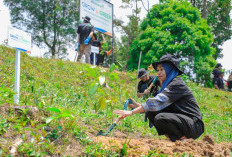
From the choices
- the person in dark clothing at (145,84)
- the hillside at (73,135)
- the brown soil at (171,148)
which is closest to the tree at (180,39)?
the person in dark clothing at (145,84)

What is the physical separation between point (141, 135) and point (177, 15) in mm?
11929

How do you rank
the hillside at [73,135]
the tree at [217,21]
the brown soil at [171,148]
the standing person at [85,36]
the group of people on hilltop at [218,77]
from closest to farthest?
1. the hillside at [73,135]
2. the brown soil at [171,148]
3. the standing person at [85,36]
4. the group of people on hilltop at [218,77]
5. the tree at [217,21]

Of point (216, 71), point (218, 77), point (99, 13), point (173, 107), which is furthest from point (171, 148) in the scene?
point (218, 77)

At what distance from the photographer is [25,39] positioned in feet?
10.1

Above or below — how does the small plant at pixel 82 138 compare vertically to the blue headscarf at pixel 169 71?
below

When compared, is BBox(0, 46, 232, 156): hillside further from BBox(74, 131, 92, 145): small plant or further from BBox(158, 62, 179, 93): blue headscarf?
BBox(158, 62, 179, 93): blue headscarf

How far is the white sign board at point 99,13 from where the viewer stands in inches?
451

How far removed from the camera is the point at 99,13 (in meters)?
12.2

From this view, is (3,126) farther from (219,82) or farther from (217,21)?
(217,21)

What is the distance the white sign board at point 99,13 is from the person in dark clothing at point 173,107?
8.73 metres

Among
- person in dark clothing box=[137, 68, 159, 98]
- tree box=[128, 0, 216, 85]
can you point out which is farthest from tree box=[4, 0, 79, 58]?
person in dark clothing box=[137, 68, 159, 98]

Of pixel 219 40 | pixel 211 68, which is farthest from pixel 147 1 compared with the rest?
pixel 211 68

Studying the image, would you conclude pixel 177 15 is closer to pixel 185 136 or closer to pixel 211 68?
pixel 211 68

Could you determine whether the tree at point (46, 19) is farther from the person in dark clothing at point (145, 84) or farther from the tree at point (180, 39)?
the person in dark clothing at point (145, 84)
